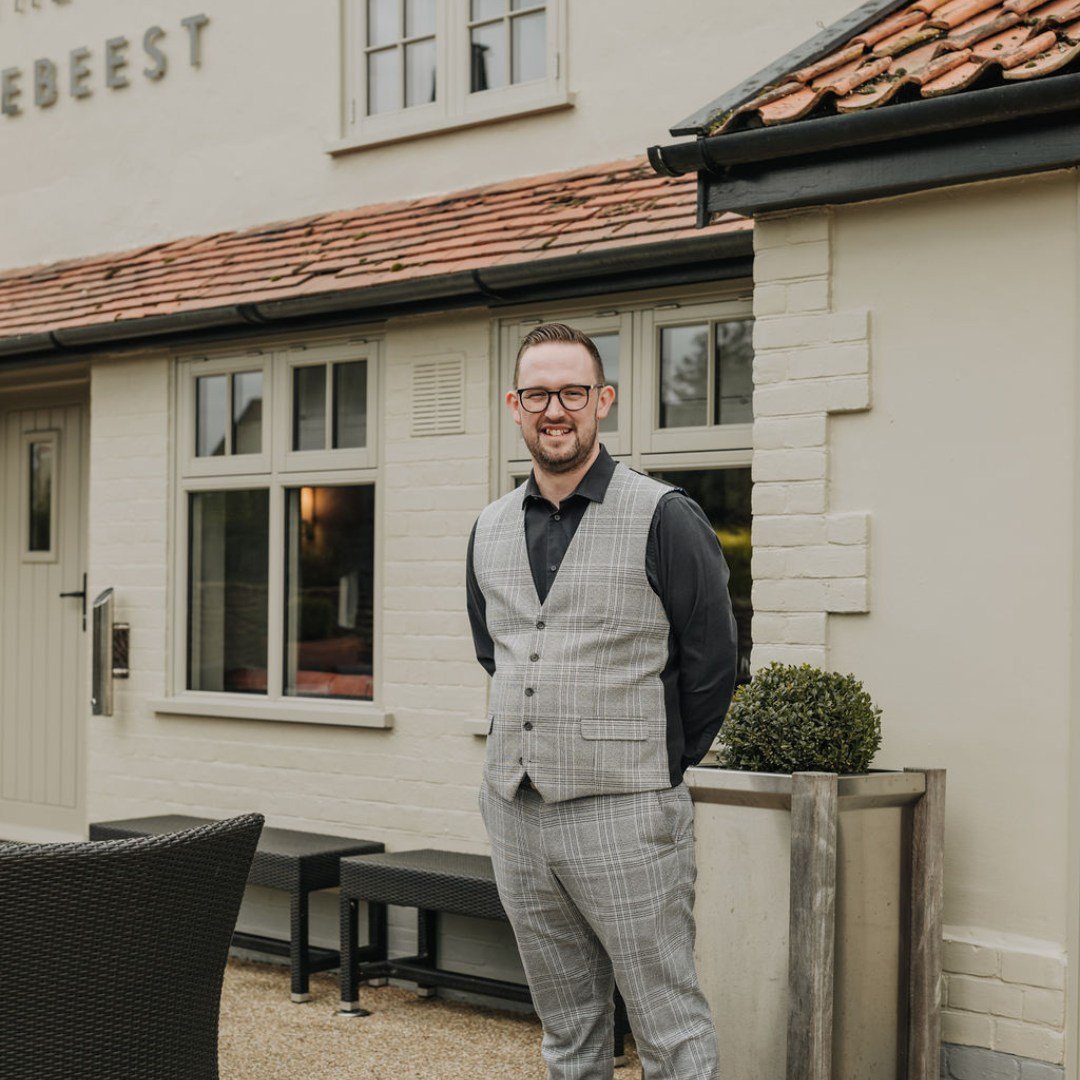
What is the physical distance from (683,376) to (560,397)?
2721 mm

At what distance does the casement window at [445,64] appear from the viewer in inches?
284

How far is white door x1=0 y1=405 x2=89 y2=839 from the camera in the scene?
28.6 feet

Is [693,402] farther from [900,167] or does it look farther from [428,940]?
[428,940]

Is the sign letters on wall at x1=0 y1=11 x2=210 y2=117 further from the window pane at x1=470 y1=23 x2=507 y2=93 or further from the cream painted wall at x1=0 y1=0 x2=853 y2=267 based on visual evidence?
the window pane at x1=470 y1=23 x2=507 y2=93

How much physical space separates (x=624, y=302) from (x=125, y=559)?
9.99 ft

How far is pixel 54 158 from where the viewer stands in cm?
915

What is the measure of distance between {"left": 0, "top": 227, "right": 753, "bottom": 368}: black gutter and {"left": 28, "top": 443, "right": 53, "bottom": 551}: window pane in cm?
86

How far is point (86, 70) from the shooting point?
8.98 m

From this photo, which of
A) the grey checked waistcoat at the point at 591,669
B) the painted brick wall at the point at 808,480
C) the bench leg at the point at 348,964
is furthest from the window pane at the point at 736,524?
the grey checked waistcoat at the point at 591,669

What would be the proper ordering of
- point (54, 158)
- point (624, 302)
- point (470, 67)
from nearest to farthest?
point (624, 302), point (470, 67), point (54, 158)

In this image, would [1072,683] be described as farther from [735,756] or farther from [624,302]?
[624,302]

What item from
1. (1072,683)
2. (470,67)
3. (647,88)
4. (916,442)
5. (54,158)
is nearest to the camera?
(1072,683)

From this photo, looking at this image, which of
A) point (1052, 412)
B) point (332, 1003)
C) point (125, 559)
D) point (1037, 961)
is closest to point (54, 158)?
point (125, 559)

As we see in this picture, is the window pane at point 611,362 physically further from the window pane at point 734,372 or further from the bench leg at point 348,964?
the bench leg at point 348,964
